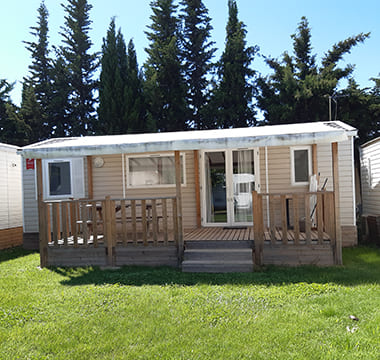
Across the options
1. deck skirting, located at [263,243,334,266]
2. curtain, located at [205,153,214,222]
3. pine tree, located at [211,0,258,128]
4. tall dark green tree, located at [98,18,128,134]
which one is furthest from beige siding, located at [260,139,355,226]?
tall dark green tree, located at [98,18,128,134]

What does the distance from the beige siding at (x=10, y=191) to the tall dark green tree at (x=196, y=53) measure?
347 inches

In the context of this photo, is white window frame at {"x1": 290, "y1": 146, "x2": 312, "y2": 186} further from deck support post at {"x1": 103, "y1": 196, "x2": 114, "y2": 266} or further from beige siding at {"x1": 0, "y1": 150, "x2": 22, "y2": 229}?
beige siding at {"x1": 0, "y1": 150, "x2": 22, "y2": 229}

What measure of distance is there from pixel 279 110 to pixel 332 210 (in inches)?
385

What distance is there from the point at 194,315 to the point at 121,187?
525 centimetres

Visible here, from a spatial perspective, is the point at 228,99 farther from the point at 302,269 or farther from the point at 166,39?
the point at 302,269

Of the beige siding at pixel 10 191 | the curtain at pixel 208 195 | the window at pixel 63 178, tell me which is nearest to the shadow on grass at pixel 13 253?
the beige siding at pixel 10 191

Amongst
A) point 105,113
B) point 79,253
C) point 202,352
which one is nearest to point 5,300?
point 79,253

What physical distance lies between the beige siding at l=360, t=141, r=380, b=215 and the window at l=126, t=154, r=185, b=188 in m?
4.77

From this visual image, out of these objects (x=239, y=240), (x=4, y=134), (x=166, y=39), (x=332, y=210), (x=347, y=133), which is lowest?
(x=239, y=240)

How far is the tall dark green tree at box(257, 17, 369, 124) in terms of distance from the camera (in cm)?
1451

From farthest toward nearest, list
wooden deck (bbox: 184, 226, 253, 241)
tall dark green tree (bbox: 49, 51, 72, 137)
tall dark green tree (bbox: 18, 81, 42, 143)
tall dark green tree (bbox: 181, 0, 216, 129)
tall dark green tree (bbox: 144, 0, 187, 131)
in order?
tall dark green tree (bbox: 49, 51, 72, 137)
tall dark green tree (bbox: 18, 81, 42, 143)
tall dark green tree (bbox: 181, 0, 216, 129)
tall dark green tree (bbox: 144, 0, 187, 131)
wooden deck (bbox: 184, 226, 253, 241)

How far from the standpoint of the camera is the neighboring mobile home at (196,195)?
5.86 metres

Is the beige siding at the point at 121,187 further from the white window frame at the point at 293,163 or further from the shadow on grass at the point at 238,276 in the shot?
the shadow on grass at the point at 238,276

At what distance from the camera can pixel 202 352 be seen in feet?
9.98
